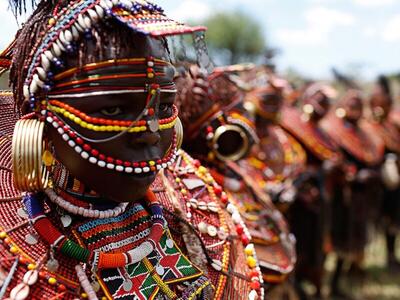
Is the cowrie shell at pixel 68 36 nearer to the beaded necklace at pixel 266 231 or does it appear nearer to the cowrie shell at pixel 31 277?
the cowrie shell at pixel 31 277

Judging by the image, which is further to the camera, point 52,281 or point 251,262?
point 251,262

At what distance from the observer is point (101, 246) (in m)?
1.62

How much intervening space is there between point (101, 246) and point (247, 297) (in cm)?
61

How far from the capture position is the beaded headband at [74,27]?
145cm

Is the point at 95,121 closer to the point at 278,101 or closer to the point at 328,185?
the point at 278,101

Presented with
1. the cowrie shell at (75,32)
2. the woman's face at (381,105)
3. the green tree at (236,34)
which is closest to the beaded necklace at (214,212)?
the cowrie shell at (75,32)

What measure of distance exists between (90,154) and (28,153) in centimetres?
15

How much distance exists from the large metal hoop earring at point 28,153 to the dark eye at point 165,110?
318 millimetres

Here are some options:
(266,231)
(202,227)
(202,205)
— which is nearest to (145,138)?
(202,227)

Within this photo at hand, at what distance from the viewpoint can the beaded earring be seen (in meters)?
1.42

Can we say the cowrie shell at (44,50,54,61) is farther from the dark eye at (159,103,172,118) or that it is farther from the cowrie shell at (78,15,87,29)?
the dark eye at (159,103,172,118)

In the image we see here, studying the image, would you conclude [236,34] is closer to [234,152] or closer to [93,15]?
[234,152]

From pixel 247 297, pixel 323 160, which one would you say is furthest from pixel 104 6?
pixel 323 160

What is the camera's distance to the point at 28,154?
1.42 meters
